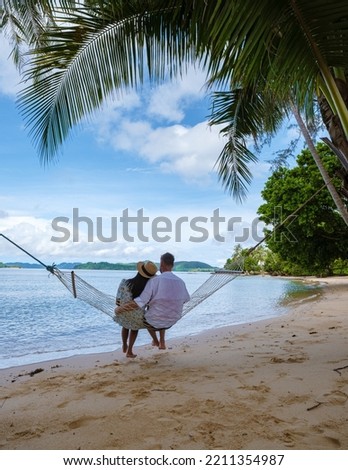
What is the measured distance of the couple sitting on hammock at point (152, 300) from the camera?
257cm

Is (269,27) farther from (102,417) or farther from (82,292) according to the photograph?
(82,292)

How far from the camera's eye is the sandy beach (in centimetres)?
126

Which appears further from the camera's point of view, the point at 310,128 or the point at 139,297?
the point at 310,128

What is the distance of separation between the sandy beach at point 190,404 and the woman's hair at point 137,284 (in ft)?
1.68

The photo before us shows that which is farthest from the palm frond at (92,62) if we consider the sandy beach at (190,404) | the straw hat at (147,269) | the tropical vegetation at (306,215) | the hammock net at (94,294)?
the tropical vegetation at (306,215)

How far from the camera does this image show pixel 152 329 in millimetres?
2656

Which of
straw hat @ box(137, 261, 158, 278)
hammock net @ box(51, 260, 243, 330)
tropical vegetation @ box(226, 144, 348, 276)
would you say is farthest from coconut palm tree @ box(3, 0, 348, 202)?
tropical vegetation @ box(226, 144, 348, 276)

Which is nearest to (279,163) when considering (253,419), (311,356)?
(311,356)

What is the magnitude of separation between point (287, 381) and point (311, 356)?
2.22 feet

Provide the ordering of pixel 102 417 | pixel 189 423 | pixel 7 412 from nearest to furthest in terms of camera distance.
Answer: pixel 189 423 → pixel 102 417 → pixel 7 412

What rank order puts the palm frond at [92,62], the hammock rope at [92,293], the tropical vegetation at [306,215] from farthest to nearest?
the tropical vegetation at [306,215], the hammock rope at [92,293], the palm frond at [92,62]

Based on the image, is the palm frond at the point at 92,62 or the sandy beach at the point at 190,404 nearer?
the sandy beach at the point at 190,404

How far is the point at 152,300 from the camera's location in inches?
101

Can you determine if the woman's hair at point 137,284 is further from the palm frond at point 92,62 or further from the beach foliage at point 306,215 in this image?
the beach foliage at point 306,215
